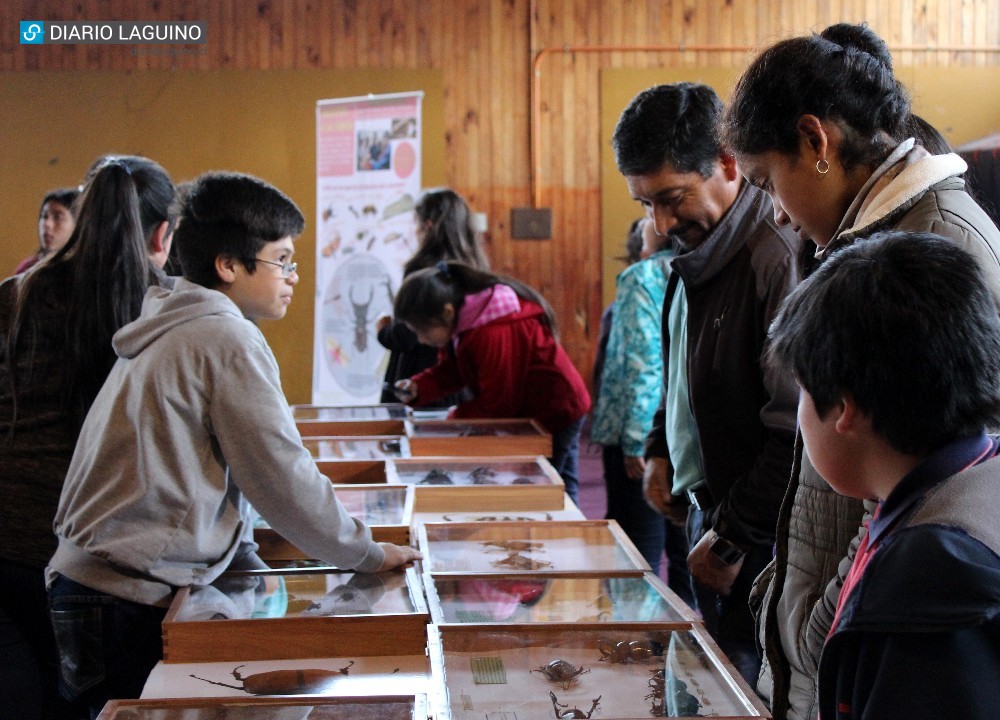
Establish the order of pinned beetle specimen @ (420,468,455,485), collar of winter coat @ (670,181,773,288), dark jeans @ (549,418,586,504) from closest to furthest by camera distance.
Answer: collar of winter coat @ (670,181,773,288), pinned beetle specimen @ (420,468,455,485), dark jeans @ (549,418,586,504)

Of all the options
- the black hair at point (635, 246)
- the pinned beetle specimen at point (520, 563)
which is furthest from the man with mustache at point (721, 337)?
the black hair at point (635, 246)

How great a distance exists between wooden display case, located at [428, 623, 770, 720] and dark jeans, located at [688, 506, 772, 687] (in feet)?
1.18

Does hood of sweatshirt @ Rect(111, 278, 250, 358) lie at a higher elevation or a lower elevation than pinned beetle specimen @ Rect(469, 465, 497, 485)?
higher

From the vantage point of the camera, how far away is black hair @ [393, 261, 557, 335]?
350cm

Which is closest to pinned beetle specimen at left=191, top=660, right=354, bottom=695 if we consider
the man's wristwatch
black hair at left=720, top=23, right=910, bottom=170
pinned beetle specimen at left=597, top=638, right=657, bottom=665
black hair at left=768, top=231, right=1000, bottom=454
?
pinned beetle specimen at left=597, top=638, right=657, bottom=665

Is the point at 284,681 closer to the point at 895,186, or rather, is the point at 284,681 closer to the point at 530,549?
the point at 530,549

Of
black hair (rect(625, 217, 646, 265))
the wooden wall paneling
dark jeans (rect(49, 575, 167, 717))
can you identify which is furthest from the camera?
the wooden wall paneling

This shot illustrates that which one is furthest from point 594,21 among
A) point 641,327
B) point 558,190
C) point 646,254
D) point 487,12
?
point 641,327

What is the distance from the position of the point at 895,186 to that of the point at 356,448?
2.23 metres

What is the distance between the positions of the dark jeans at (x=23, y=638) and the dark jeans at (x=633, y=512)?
6.30 ft

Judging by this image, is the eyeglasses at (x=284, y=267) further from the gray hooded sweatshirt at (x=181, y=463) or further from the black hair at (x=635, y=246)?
the black hair at (x=635, y=246)

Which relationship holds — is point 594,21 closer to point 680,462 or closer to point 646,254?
point 646,254

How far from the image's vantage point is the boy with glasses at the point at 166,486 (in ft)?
5.99

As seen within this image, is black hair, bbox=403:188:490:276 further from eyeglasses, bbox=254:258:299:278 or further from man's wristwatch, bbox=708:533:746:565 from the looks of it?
man's wristwatch, bbox=708:533:746:565
